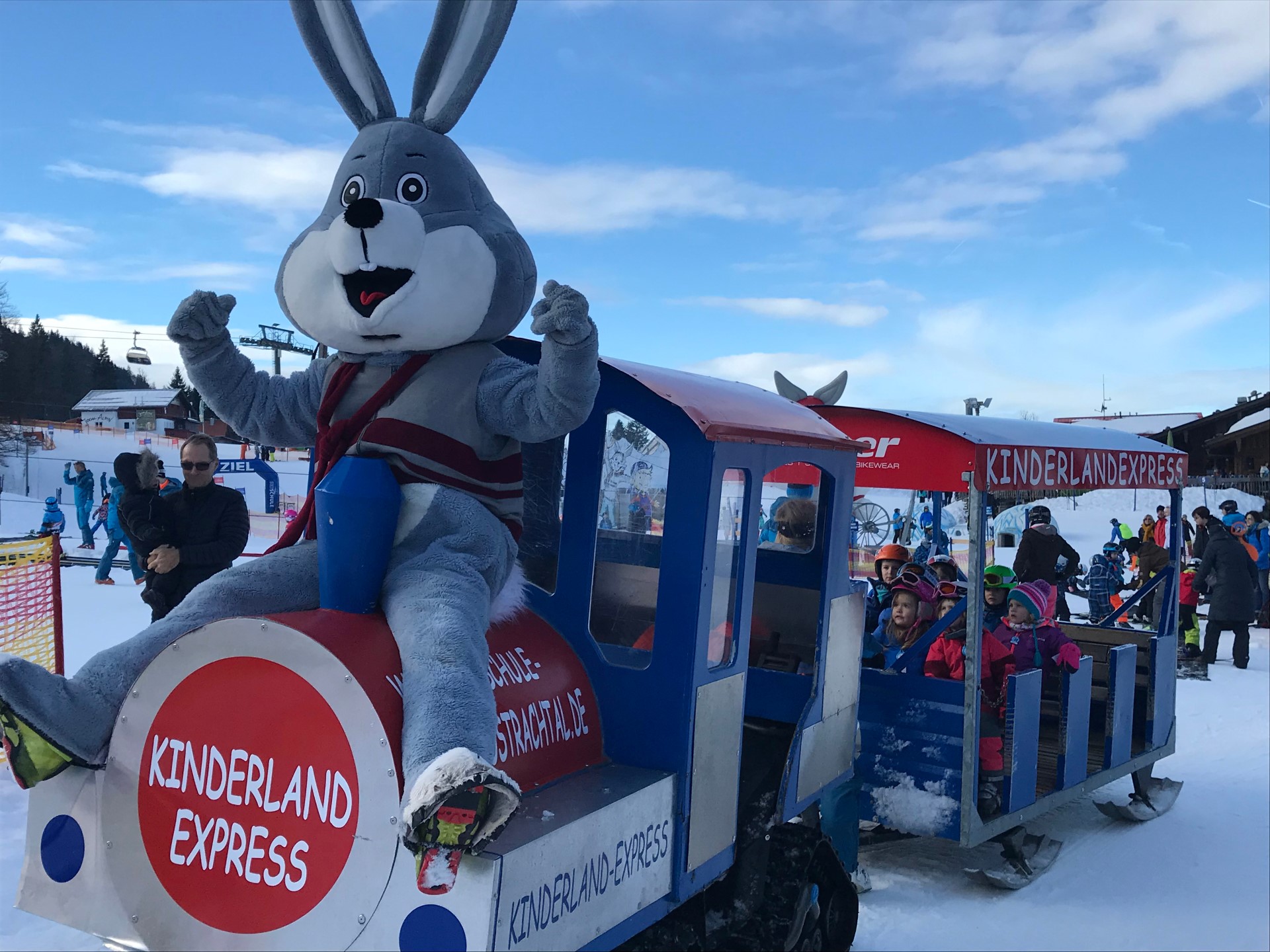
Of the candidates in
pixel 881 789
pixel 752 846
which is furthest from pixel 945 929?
pixel 752 846

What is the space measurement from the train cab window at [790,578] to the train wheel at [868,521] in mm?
4758

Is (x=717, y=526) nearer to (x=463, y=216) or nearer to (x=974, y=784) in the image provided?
(x=463, y=216)

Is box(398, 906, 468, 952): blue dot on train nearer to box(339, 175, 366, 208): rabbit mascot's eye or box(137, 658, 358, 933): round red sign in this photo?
box(137, 658, 358, 933): round red sign

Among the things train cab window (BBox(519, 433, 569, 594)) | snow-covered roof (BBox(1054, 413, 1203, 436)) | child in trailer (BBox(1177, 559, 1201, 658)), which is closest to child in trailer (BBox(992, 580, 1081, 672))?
train cab window (BBox(519, 433, 569, 594))

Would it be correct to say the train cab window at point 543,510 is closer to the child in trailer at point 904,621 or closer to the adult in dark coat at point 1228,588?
the child in trailer at point 904,621

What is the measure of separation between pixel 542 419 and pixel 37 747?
55.8 inches

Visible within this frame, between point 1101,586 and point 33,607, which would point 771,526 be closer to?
point 33,607

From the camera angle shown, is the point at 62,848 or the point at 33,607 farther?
the point at 33,607

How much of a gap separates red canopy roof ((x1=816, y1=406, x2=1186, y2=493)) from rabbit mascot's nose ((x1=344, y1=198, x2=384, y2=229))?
2.24 metres

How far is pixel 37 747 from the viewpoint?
7.65ft

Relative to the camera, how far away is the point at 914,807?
183 inches

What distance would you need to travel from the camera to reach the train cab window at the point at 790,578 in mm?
4176

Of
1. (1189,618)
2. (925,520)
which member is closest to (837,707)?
(1189,618)

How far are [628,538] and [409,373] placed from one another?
33.4 inches
